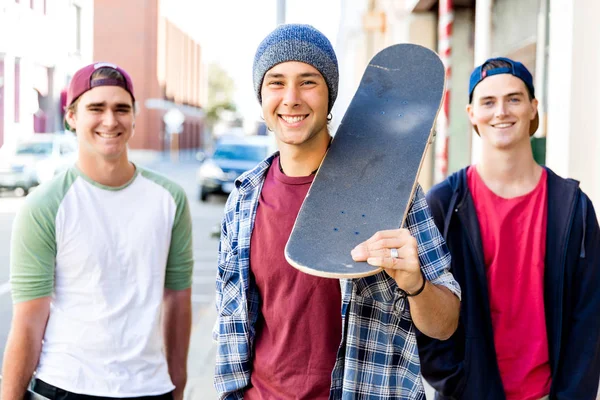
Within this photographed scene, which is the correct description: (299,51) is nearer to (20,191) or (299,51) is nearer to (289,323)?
(289,323)

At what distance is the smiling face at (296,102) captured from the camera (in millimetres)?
1998

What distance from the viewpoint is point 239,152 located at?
59.5ft

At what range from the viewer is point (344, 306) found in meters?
1.93

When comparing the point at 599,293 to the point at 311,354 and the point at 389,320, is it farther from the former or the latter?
the point at 311,354

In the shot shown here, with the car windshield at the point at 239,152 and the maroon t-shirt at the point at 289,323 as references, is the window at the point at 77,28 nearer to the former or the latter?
the maroon t-shirt at the point at 289,323

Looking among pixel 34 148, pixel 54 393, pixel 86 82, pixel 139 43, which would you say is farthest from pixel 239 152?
pixel 54 393

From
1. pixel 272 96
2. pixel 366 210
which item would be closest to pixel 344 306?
pixel 366 210

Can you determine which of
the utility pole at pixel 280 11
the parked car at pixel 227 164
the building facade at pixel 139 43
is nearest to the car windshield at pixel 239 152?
the parked car at pixel 227 164

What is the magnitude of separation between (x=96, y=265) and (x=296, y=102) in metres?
0.97

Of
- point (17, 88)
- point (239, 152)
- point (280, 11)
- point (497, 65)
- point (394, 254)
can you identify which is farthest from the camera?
point (239, 152)

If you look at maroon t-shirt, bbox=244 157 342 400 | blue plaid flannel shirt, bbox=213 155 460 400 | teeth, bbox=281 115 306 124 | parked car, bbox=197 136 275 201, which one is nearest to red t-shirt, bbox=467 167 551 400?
blue plaid flannel shirt, bbox=213 155 460 400

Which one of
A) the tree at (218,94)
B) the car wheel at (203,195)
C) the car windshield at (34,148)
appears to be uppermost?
the tree at (218,94)

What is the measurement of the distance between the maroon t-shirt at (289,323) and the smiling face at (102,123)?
78 cm

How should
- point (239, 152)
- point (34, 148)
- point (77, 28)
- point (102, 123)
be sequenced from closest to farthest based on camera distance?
1. point (102, 123)
2. point (34, 148)
3. point (77, 28)
4. point (239, 152)
